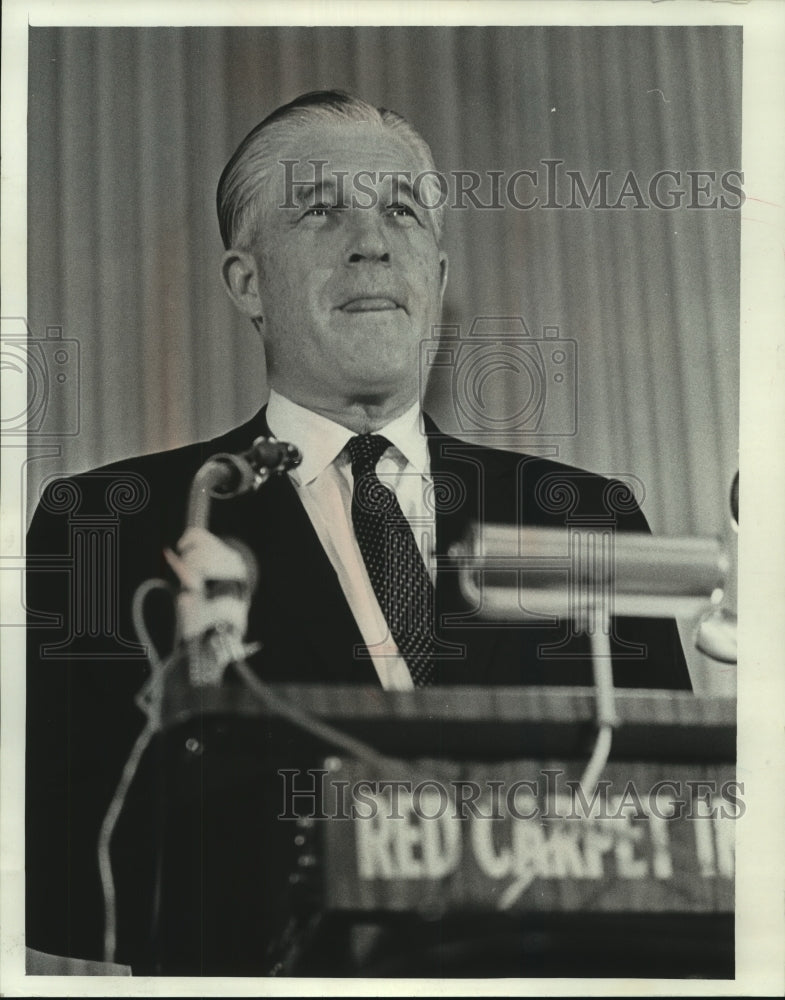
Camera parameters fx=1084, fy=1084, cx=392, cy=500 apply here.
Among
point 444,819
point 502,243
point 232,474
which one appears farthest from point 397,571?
point 502,243

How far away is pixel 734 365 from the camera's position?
3340 mm

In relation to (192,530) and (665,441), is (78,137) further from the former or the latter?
(665,441)

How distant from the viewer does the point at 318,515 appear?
3340 millimetres

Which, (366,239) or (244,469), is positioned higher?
(366,239)

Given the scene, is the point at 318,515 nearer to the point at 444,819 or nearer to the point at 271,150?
the point at 444,819

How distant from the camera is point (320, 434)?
337cm

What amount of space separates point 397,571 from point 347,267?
0.94 meters

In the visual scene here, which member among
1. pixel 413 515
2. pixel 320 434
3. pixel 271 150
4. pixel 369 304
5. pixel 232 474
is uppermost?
pixel 271 150

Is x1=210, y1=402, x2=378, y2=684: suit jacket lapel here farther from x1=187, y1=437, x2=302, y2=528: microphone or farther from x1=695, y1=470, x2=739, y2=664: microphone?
x1=695, y1=470, x2=739, y2=664: microphone

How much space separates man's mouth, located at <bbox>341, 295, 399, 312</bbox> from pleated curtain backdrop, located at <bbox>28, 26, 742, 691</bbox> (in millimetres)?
182

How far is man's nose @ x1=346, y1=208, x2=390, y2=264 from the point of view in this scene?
3316 mm

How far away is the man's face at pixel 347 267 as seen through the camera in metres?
3.32

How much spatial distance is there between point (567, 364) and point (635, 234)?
453 mm

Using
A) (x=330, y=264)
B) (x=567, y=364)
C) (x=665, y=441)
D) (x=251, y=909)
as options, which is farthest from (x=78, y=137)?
(x=251, y=909)
